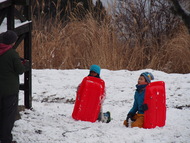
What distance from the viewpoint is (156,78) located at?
9.66 meters

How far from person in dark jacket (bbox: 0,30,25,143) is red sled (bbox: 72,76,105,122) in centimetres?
141

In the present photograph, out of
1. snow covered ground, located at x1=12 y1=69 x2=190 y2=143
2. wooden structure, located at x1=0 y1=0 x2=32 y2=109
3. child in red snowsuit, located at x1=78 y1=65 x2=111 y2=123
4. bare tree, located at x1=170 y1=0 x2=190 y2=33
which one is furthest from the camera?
child in red snowsuit, located at x1=78 y1=65 x2=111 y2=123

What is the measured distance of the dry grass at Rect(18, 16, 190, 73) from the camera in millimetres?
10805

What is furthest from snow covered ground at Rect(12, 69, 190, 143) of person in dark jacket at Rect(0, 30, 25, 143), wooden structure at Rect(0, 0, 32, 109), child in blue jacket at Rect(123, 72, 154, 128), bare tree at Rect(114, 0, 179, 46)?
bare tree at Rect(114, 0, 179, 46)

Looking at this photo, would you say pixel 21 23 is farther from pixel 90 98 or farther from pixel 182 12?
pixel 182 12

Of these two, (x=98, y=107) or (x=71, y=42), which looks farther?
(x=71, y=42)

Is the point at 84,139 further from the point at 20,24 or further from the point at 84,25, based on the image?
the point at 84,25

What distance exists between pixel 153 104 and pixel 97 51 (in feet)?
17.3

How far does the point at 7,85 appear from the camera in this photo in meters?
4.72

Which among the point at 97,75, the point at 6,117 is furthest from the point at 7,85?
the point at 97,75

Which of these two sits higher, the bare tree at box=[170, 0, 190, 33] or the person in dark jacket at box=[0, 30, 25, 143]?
the bare tree at box=[170, 0, 190, 33]

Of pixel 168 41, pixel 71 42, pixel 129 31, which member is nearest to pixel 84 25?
pixel 71 42

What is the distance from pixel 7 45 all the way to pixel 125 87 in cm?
461

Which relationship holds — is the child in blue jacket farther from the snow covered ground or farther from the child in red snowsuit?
the child in red snowsuit
